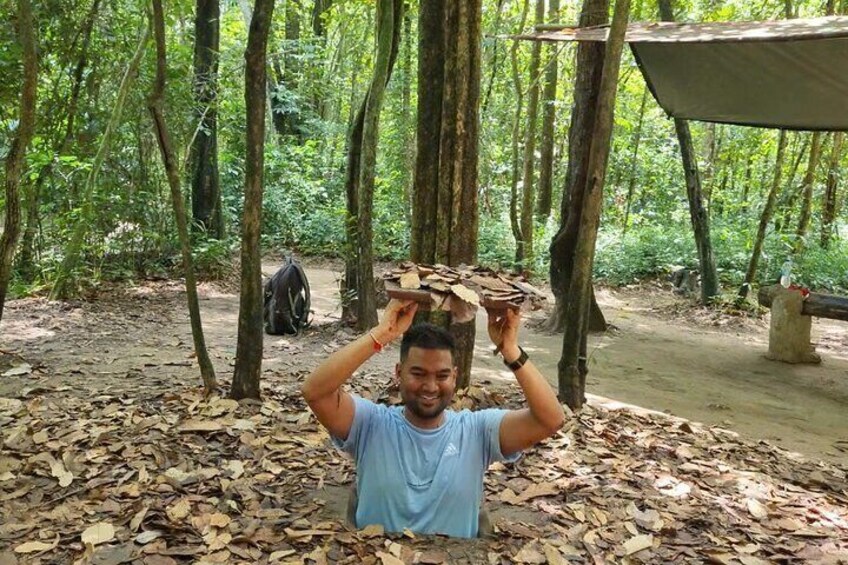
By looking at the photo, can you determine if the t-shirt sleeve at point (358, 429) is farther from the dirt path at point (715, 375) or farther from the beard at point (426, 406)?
the dirt path at point (715, 375)

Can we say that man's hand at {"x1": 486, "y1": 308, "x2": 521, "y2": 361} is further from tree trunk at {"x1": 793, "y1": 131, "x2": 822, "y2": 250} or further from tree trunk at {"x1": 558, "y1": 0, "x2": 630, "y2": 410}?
tree trunk at {"x1": 793, "y1": 131, "x2": 822, "y2": 250}

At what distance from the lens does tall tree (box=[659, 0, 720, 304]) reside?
11.1 metres

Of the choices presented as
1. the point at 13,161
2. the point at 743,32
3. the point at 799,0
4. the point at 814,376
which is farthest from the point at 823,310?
the point at 13,161

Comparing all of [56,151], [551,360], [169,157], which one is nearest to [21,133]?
[169,157]

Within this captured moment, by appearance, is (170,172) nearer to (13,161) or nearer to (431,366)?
(13,161)

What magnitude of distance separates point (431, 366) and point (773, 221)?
52.5 ft

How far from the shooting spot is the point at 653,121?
19.4 metres

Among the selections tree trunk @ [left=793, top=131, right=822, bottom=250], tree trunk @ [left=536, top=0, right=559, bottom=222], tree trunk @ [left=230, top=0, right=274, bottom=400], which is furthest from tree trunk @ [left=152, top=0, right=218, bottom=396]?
tree trunk @ [left=793, top=131, right=822, bottom=250]

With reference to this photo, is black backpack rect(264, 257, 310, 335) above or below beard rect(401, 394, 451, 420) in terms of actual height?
below

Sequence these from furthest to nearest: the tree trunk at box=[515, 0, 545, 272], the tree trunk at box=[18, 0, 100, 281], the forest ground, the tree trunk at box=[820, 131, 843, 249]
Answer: the tree trunk at box=[820, 131, 843, 249], the tree trunk at box=[515, 0, 545, 272], the tree trunk at box=[18, 0, 100, 281], the forest ground

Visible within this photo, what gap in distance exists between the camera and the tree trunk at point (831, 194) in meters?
15.1

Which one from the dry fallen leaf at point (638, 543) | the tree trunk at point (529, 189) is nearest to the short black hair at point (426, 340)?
the dry fallen leaf at point (638, 543)

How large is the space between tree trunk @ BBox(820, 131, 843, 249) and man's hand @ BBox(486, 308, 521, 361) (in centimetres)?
1474

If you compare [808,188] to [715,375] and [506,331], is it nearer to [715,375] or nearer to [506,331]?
[715,375]
